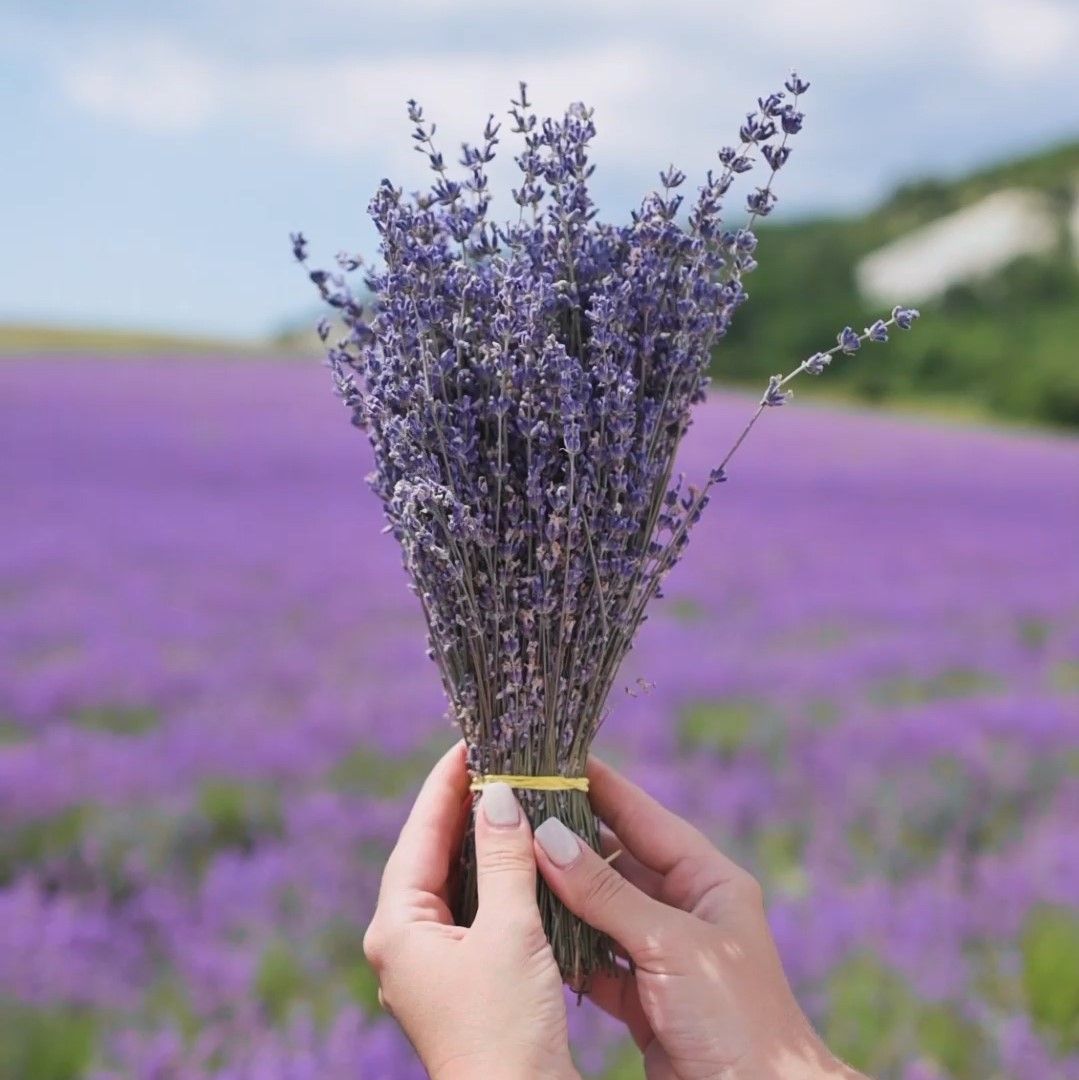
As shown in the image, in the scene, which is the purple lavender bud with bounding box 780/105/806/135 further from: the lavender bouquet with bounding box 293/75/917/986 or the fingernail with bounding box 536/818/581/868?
the fingernail with bounding box 536/818/581/868

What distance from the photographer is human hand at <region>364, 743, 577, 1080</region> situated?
1327 mm

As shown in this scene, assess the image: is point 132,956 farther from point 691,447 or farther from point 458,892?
point 691,447

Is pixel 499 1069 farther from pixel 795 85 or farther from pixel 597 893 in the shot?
pixel 795 85

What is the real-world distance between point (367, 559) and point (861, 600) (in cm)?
256

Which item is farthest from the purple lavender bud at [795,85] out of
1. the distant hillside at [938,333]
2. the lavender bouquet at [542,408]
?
the distant hillside at [938,333]

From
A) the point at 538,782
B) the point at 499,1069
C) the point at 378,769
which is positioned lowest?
the point at 378,769

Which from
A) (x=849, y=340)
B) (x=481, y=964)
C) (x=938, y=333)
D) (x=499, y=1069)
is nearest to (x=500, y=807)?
(x=481, y=964)

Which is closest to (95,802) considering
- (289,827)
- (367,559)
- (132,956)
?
(289,827)

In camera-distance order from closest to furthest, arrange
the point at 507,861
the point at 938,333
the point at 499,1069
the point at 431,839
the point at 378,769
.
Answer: the point at 499,1069 → the point at 507,861 → the point at 431,839 → the point at 378,769 → the point at 938,333

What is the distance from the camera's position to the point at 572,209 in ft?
4.70

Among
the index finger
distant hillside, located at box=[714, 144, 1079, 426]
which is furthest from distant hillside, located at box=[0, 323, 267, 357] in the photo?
the index finger

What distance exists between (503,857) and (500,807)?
0.18ft

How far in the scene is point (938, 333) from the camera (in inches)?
1187

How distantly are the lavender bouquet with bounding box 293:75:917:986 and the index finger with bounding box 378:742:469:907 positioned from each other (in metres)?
0.08
